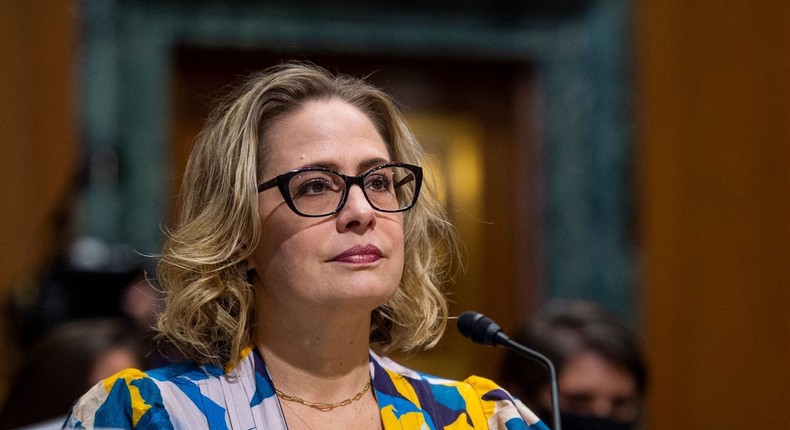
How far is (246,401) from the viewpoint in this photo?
5.63ft

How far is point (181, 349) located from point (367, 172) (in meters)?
0.46

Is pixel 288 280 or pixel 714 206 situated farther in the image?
pixel 714 206

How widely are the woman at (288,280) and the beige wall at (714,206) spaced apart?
3.42 m

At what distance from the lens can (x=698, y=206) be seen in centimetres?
518

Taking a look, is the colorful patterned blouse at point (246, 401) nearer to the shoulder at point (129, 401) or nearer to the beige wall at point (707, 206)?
the shoulder at point (129, 401)

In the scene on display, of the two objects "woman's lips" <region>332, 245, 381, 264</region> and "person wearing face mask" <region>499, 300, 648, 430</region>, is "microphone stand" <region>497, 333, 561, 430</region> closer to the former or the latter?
"woman's lips" <region>332, 245, 381, 264</region>

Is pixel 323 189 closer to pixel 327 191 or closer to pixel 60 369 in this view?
pixel 327 191

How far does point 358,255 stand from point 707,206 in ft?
12.6

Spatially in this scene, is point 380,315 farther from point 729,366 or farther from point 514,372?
point 729,366

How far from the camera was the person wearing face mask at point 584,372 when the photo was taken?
2.78 metres

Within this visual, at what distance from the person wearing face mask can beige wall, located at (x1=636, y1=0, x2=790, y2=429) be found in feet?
7.24

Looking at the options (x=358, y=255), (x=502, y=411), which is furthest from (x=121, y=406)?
(x=502, y=411)

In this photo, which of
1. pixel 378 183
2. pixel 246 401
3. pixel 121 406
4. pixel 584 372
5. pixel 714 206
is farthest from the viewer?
pixel 714 206

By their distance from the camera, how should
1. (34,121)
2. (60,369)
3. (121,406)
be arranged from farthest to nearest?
(34,121), (60,369), (121,406)
